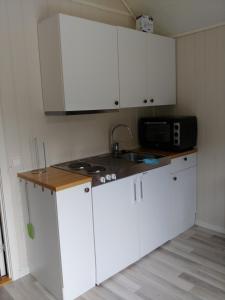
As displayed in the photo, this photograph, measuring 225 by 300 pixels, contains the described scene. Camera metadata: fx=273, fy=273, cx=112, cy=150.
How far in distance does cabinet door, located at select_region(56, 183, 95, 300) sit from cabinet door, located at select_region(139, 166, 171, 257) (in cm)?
57

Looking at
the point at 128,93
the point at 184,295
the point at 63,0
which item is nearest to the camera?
the point at 184,295

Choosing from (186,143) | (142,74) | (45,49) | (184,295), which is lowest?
(184,295)

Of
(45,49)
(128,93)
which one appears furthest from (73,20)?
(128,93)

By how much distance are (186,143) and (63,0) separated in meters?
1.76

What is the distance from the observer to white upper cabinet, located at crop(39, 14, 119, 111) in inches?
81.9

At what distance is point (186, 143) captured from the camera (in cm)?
279

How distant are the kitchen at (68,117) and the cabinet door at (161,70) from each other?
0.37ft

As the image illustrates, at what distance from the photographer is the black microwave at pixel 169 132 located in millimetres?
2725

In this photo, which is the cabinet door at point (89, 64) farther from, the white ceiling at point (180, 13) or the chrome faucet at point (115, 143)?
the white ceiling at point (180, 13)

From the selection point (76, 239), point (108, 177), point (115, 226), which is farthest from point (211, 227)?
point (76, 239)

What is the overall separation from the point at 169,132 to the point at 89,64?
1077 mm

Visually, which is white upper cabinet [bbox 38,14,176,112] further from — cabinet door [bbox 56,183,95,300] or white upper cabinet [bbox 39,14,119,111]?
cabinet door [bbox 56,183,95,300]

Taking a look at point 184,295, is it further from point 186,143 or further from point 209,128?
point 209,128

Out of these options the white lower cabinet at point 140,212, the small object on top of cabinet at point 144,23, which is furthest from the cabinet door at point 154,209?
the small object on top of cabinet at point 144,23
